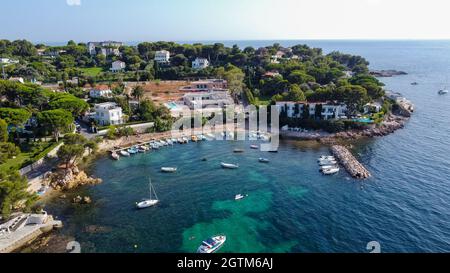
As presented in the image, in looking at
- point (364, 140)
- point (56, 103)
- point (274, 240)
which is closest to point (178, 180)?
point (274, 240)

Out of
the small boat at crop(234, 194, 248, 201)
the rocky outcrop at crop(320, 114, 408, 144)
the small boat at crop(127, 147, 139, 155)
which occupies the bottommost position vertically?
the small boat at crop(234, 194, 248, 201)

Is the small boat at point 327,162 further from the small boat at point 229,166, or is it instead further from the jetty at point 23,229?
the jetty at point 23,229

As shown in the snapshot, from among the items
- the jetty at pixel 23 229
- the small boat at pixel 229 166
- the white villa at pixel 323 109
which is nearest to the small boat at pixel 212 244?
the jetty at pixel 23 229

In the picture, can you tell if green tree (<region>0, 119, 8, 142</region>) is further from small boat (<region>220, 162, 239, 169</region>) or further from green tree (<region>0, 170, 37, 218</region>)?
small boat (<region>220, 162, 239, 169</region>)

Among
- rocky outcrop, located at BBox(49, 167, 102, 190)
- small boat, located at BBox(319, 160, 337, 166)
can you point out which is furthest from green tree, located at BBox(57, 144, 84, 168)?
small boat, located at BBox(319, 160, 337, 166)
